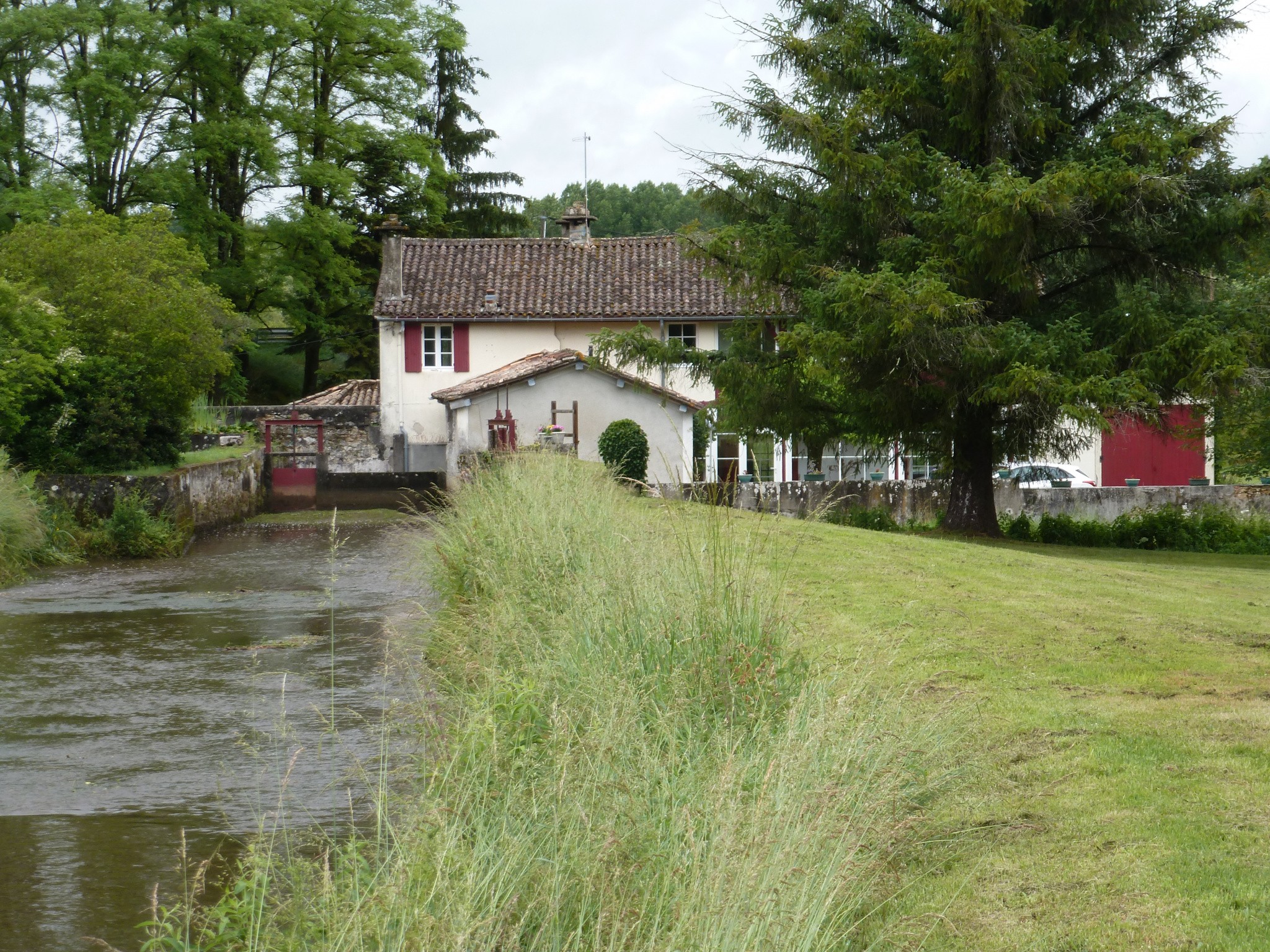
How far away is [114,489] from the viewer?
784 inches

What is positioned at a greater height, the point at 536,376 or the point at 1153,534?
the point at 536,376

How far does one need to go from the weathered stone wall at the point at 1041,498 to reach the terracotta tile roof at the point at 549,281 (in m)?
14.0

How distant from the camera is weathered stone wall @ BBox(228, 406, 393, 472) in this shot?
37.8 metres

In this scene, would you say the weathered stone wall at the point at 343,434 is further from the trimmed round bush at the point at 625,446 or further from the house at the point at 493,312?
the trimmed round bush at the point at 625,446

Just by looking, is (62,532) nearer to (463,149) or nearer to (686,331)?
(686,331)

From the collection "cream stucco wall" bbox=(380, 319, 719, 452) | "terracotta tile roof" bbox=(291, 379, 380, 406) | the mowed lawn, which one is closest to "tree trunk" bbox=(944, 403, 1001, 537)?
the mowed lawn

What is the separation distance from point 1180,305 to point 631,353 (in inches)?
345

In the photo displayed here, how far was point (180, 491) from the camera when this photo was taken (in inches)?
839

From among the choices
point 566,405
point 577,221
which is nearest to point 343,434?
point 566,405

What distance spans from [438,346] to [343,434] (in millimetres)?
4142

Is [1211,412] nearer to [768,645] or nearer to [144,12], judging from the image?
[768,645]

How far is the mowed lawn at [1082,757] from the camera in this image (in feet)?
14.7

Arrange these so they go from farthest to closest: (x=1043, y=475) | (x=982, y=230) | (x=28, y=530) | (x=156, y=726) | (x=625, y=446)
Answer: (x=1043, y=475), (x=625, y=446), (x=982, y=230), (x=28, y=530), (x=156, y=726)

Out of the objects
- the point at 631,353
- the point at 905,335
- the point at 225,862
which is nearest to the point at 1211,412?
the point at 905,335
